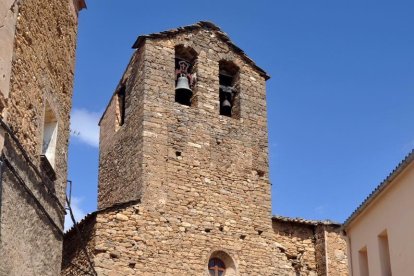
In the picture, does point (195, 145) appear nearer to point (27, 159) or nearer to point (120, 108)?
point (120, 108)

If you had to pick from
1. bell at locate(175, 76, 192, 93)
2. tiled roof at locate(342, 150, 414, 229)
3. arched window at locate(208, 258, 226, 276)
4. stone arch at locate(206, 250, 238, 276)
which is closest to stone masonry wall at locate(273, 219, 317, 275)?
stone arch at locate(206, 250, 238, 276)

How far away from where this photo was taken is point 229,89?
1647 cm

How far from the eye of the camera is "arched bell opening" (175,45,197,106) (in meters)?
15.6

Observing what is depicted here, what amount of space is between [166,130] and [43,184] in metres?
6.76

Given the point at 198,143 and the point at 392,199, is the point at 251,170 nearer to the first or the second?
the point at 198,143

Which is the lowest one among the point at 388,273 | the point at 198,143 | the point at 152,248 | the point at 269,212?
the point at 388,273

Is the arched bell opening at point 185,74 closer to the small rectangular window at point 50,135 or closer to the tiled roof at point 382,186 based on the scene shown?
the tiled roof at point 382,186

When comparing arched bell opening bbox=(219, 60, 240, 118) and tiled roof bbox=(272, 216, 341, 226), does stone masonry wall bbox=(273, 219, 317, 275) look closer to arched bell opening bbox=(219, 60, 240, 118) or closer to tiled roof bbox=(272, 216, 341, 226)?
tiled roof bbox=(272, 216, 341, 226)

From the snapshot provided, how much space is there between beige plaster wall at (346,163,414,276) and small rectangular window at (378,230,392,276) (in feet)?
0.19

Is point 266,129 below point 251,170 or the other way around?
the other way around

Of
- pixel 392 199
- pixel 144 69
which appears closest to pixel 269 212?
pixel 144 69

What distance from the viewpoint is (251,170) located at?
15.5m

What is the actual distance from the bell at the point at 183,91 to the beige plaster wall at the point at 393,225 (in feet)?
16.9

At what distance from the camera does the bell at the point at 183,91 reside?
612 inches
